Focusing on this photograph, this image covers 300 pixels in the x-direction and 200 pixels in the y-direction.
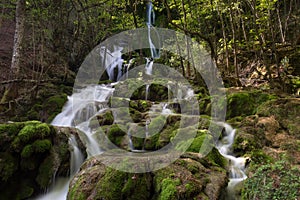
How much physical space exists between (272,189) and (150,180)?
192 centimetres

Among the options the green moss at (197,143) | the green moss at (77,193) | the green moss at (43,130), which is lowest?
the green moss at (77,193)

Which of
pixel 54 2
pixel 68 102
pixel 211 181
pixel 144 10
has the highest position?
pixel 144 10

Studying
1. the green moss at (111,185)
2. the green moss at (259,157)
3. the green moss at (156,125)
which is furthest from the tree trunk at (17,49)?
the green moss at (259,157)

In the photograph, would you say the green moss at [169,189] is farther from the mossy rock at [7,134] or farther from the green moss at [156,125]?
the green moss at [156,125]

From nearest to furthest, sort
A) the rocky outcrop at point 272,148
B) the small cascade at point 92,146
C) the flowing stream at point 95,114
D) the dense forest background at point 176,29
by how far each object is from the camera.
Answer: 1. the rocky outcrop at point 272,148
2. the flowing stream at point 95,114
3. the small cascade at point 92,146
4. the dense forest background at point 176,29

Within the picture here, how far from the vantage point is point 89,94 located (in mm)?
12961

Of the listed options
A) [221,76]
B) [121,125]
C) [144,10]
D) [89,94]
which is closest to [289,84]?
[221,76]

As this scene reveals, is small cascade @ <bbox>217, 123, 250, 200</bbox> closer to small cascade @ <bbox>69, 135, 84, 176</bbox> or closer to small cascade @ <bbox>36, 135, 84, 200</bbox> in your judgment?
small cascade @ <bbox>36, 135, 84, 200</bbox>

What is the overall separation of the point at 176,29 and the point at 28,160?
10645 mm

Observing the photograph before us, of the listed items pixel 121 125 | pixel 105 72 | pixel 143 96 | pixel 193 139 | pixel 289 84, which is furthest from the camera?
pixel 105 72

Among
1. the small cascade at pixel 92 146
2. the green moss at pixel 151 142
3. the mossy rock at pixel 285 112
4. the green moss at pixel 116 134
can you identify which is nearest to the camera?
the mossy rock at pixel 285 112

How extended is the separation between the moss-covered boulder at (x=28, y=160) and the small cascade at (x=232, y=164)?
3848 millimetres

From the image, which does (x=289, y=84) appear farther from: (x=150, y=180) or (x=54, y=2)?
(x=54, y=2)

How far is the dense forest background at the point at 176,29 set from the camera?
9.00 metres
